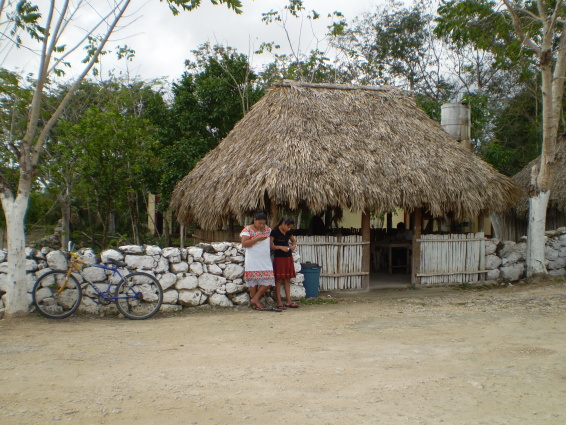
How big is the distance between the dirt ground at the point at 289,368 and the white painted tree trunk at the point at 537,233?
12.0 feet

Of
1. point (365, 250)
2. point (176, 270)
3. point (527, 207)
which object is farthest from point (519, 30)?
point (176, 270)

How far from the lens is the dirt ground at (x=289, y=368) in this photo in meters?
4.06

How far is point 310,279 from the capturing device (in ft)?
30.6

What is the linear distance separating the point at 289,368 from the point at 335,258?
5.26m

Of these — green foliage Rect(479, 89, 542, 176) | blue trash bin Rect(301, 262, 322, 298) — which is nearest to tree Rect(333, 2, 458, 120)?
green foliage Rect(479, 89, 542, 176)

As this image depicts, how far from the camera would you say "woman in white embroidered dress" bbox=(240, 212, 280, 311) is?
8.13 m

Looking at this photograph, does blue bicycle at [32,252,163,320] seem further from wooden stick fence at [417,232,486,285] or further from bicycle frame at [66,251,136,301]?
wooden stick fence at [417,232,486,285]

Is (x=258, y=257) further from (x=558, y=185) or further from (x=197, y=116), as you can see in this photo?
(x=558, y=185)

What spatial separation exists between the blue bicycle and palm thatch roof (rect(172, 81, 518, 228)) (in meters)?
2.29

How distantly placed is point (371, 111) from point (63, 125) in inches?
275

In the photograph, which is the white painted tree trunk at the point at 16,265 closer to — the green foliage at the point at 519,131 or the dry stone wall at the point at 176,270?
Result: the dry stone wall at the point at 176,270

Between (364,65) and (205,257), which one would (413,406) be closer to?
(205,257)

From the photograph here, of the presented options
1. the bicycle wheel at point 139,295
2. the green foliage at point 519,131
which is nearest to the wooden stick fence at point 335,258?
the bicycle wheel at point 139,295

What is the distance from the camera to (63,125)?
41.4 feet
